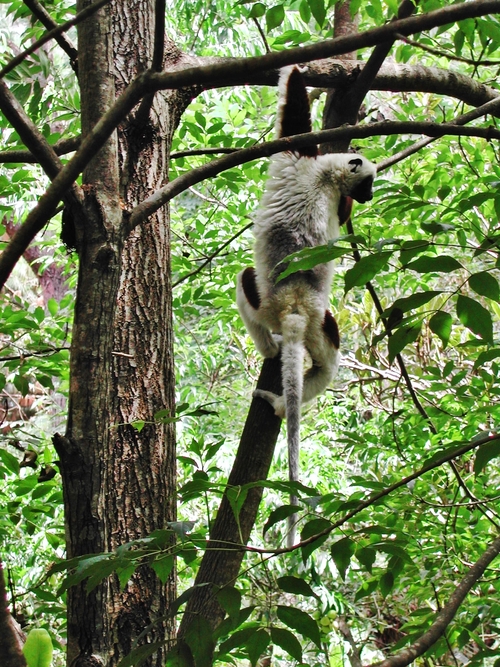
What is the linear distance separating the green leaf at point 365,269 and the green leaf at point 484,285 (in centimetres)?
18

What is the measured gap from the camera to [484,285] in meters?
1.27

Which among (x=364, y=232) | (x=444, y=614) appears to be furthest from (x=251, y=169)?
(x=444, y=614)

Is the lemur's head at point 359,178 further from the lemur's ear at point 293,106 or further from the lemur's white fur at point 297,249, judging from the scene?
the lemur's ear at point 293,106

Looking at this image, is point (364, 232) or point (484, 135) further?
point (364, 232)

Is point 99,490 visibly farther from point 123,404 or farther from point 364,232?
point 364,232

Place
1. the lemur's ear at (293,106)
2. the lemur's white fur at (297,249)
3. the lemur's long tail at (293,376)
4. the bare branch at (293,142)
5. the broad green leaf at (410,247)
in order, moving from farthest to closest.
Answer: the lemur's white fur at (297,249) < the lemur's ear at (293,106) < the lemur's long tail at (293,376) < the bare branch at (293,142) < the broad green leaf at (410,247)

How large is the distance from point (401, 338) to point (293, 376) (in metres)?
1.96

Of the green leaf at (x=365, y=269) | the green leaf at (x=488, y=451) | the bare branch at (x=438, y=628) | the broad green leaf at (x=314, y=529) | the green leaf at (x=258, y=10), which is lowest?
the bare branch at (x=438, y=628)

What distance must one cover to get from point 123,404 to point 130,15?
1.68 m

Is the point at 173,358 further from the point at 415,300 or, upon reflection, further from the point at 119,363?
the point at 415,300

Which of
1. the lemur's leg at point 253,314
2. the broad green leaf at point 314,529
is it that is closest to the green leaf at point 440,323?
the broad green leaf at point 314,529

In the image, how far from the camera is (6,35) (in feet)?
32.8

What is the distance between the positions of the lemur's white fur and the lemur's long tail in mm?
12

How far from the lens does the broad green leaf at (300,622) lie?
3.83 feet
